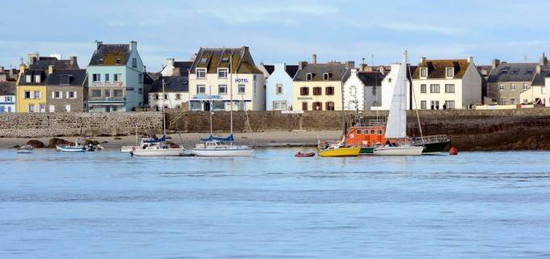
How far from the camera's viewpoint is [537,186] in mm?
48781

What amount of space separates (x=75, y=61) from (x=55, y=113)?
19.6 metres

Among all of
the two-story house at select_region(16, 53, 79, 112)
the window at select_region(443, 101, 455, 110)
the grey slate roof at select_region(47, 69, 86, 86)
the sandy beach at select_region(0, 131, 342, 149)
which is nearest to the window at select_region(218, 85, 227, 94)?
the sandy beach at select_region(0, 131, 342, 149)

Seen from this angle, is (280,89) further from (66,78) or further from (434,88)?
(66,78)

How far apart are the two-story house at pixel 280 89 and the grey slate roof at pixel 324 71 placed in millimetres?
880

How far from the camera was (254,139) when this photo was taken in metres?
87.1

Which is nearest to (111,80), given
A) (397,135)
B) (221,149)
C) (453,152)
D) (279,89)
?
(279,89)

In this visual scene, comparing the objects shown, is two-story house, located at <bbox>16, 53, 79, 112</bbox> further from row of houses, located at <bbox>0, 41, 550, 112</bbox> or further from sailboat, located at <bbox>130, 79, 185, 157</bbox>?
sailboat, located at <bbox>130, 79, 185, 157</bbox>

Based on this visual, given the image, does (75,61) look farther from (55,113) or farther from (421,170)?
(421,170)

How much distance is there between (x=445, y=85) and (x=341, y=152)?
978 inches

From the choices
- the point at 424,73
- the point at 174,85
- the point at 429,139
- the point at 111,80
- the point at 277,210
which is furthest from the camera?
the point at 174,85

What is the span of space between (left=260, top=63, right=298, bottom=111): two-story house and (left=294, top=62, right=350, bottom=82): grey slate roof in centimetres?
88

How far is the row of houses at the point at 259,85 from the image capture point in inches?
3826

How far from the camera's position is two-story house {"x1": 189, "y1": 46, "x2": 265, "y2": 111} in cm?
9925

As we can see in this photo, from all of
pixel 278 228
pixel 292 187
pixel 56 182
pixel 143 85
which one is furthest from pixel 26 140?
pixel 278 228
